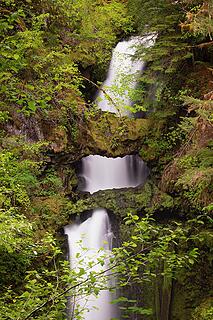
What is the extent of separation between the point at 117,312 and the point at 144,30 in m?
7.23

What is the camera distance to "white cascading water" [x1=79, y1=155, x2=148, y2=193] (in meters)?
Result: 11.1

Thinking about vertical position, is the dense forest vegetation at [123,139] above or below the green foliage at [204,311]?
above

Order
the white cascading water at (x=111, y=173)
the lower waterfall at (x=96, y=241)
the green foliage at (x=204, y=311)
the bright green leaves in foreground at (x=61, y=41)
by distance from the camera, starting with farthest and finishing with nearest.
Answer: the white cascading water at (x=111, y=173), the lower waterfall at (x=96, y=241), the bright green leaves in foreground at (x=61, y=41), the green foliage at (x=204, y=311)

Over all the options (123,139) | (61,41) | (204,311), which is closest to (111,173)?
(123,139)

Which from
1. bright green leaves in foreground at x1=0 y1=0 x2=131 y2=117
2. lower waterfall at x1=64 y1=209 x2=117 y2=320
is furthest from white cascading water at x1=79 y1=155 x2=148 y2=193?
bright green leaves in foreground at x1=0 y1=0 x2=131 y2=117

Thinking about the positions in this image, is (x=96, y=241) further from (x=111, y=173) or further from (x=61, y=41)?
(x=61, y=41)

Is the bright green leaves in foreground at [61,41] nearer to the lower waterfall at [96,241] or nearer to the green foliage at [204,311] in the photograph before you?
the lower waterfall at [96,241]

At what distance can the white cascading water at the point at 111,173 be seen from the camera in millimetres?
11055

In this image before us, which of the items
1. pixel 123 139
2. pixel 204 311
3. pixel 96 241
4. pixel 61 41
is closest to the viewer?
pixel 204 311

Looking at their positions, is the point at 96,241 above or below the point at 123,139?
below

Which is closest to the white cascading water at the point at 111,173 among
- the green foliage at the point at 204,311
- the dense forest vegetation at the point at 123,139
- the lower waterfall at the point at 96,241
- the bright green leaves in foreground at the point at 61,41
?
the dense forest vegetation at the point at 123,139

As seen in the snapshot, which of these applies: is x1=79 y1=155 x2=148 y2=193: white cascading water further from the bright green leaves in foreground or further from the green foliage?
the green foliage

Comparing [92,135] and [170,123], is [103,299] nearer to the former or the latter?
[92,135]

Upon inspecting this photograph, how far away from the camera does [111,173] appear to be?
446 inches
